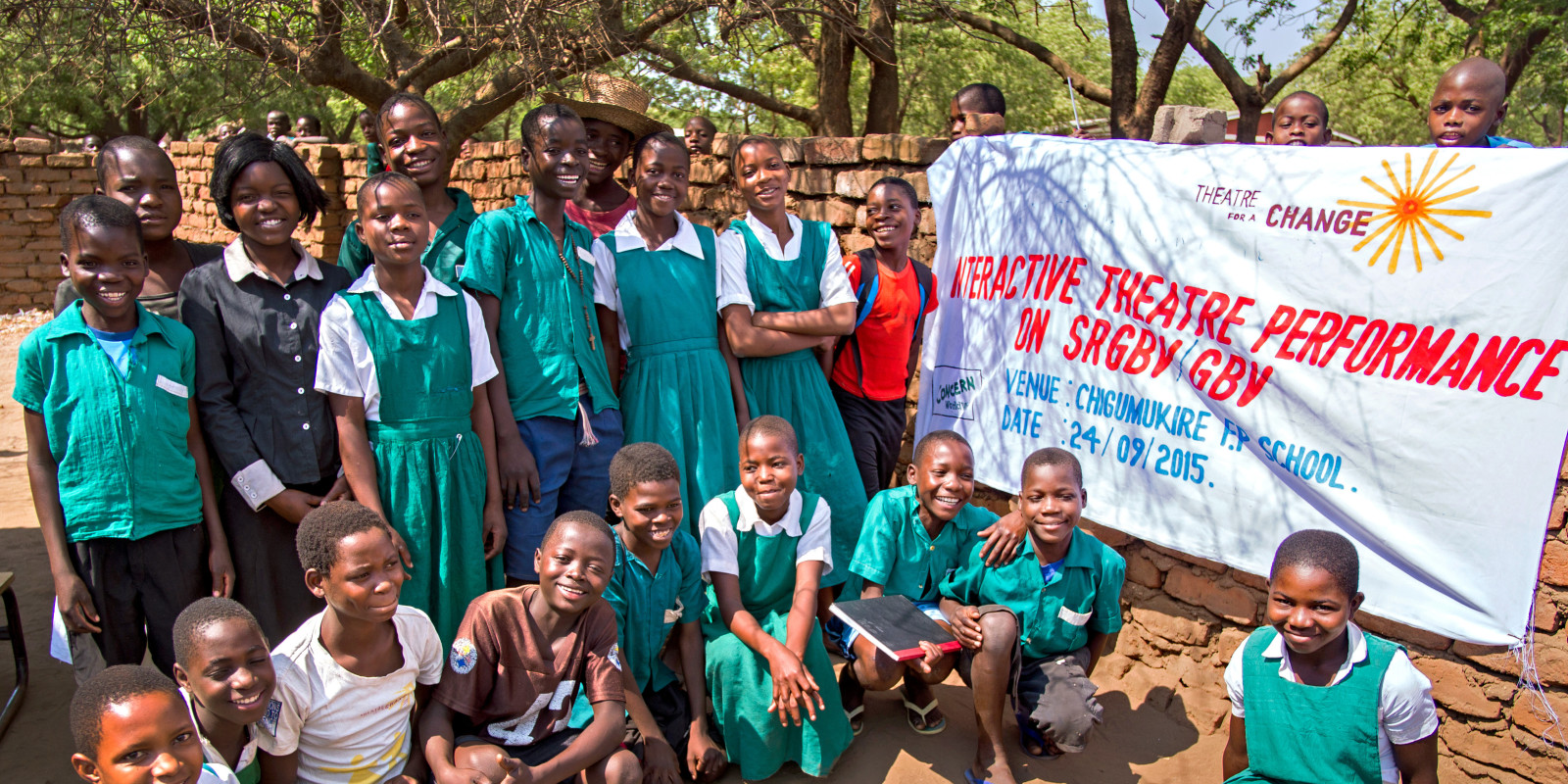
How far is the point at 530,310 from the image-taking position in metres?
3.10

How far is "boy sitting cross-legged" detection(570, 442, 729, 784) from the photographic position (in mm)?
2822

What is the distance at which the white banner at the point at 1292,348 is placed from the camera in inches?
107

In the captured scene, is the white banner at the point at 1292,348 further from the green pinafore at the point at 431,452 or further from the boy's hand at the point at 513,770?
the boy's hand at the point at 513,770

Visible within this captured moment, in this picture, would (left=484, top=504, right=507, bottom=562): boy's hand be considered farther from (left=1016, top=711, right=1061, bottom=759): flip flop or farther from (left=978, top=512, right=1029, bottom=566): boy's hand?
(left=1016, top=711, right=1061, bottom=759): flip flop

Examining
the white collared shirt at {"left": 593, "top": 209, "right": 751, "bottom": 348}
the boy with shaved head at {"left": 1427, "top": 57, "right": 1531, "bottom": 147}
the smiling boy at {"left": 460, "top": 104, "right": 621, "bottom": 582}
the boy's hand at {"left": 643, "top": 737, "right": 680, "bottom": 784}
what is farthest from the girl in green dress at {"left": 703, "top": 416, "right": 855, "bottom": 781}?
the boy with shaved head at {"left": 1427, "top": 57, "right": 1531, "bottom": 147}

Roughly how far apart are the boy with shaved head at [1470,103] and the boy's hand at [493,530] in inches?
120

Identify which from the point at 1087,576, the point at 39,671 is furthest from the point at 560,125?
the point at 39,671

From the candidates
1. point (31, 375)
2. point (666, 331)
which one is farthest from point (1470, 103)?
point (31, 375)

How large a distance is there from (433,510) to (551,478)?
0.39 metres

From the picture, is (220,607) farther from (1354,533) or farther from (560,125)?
(1354,533)

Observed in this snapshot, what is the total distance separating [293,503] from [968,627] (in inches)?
74.5

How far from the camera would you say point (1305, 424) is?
3088 millimetres

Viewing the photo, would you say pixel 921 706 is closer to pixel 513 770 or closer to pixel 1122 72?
pixel 513 770

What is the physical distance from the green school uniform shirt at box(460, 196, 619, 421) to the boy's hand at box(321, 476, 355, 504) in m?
0.52
